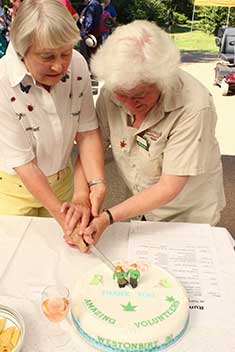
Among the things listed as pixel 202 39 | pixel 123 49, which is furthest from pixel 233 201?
pixel 202 39

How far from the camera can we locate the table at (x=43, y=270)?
99 cm

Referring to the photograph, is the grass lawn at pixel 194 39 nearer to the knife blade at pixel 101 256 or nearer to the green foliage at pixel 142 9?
the green foliage at pixel 142 9

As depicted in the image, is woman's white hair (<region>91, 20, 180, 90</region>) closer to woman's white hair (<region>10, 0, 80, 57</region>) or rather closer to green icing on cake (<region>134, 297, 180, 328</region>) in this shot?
woman's white hair (<region>10, 0, 80, 57</region>)

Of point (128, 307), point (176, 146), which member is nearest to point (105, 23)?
point (176, 146)

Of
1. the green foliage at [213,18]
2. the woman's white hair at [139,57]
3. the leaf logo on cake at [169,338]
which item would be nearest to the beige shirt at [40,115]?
the woman's white hair at [139,57]

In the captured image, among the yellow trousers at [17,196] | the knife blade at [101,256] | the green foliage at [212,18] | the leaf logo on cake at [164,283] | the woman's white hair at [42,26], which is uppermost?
the woman's white hair at [42,26]

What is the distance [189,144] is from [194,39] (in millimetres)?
12545

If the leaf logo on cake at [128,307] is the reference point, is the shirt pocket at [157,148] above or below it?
above

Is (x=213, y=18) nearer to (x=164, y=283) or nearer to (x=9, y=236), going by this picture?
(x=9, y=236)

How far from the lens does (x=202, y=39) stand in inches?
523

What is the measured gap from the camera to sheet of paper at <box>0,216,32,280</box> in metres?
1.28

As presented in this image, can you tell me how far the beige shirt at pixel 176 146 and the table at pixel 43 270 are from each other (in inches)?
8.2

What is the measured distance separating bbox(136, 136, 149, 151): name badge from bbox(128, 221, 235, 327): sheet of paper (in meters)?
0.25

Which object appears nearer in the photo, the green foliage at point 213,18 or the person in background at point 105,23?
the person in background at point 105,23
